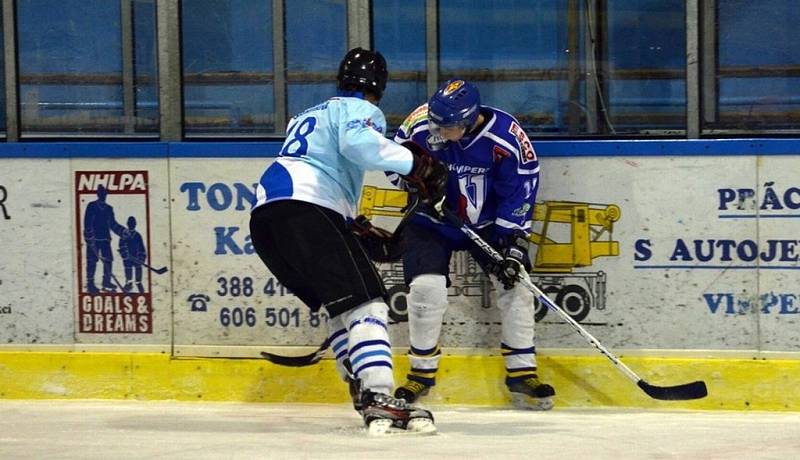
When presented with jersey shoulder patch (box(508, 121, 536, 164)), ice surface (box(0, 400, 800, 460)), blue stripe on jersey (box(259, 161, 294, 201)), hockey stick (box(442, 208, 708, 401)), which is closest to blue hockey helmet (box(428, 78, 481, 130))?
jersey shoulder patch (box(508, 121, 536, 164))

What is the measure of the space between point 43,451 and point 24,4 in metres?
2.54

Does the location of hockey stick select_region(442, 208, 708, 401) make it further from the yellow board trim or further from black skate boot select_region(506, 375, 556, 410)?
black skate boot select_region(506, 375, 556, 410)

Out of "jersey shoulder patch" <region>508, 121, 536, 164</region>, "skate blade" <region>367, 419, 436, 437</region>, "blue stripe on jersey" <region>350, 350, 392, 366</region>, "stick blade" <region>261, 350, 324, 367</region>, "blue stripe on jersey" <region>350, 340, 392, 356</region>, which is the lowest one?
"skate blade" <region>367, 419, 436, 437</region>

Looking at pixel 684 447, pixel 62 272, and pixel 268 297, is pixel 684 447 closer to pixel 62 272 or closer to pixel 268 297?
pixel 268 297

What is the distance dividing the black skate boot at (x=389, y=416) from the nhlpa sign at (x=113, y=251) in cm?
157

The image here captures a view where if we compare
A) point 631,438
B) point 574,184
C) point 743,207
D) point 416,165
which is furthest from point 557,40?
point 631,438

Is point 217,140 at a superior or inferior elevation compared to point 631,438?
superior

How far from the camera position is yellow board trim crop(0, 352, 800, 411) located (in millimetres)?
5938

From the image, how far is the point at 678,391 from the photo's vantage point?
228 inches

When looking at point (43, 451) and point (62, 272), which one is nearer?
point (43, 451)

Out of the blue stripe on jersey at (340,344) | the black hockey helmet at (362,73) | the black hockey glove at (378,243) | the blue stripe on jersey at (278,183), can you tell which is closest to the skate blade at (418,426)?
the blue stripe on jersey at (340,344)

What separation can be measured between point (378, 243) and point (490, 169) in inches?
29.7

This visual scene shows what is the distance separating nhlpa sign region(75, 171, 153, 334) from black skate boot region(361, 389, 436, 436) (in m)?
1.57

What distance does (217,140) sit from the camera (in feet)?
21.4
